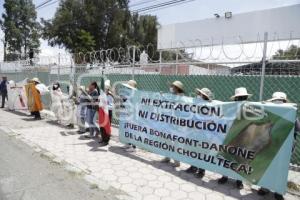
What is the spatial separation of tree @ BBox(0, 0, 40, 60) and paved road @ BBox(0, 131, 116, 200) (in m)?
37.1

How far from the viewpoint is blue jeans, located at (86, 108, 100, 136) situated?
7.82 meters

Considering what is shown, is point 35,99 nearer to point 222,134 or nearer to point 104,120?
point 104,120

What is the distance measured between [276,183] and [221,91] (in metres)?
2.63

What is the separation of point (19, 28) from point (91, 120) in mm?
39793

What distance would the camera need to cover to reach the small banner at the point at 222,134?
4.02 m

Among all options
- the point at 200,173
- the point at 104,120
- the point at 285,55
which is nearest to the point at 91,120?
the point at 104,120

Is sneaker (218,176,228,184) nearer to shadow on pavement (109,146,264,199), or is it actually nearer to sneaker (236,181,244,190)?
shadow on pavement (109,146,264,199)

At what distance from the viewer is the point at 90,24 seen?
34.0 m

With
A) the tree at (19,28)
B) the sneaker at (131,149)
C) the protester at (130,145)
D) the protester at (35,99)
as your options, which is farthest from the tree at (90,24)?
the sneaker at (131,149)

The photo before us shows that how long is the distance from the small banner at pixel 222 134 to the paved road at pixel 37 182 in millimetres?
1644

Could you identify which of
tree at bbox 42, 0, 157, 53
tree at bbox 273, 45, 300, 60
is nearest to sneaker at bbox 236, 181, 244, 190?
tree at bbox 273, 45, 300, 60

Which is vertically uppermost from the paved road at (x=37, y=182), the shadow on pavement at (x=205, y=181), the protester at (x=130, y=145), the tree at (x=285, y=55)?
the tree at (x=285, y=55)

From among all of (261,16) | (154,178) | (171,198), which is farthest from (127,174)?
(261,16)

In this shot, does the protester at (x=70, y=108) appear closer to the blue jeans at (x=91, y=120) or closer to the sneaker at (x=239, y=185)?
the blue jeans at (x=91, y=120)
